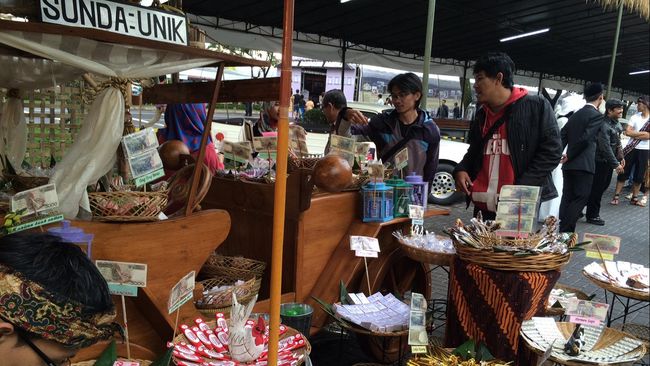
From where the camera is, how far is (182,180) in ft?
8.21

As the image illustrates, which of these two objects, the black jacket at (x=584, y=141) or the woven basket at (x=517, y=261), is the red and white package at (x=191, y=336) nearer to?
the woven basket at (x=517, y=261)

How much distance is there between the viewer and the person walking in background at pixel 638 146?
8297mm

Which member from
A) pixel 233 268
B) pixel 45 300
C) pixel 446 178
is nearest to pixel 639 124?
pixel 446 178

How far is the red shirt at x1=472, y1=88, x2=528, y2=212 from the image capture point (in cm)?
279

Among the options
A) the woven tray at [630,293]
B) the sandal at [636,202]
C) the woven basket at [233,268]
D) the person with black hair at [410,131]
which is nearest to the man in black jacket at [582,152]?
the person with black hair at [410,131]

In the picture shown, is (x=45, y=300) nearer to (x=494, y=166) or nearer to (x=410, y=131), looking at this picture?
(x=494, y=166)

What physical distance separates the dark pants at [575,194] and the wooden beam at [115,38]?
500cm

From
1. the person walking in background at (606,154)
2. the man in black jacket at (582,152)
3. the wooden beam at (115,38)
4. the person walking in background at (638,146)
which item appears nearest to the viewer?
the wooden beam at (115,38)

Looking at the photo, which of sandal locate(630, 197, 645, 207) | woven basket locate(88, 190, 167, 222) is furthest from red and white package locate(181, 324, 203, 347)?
sandal locate(630, 197, 645, 207)

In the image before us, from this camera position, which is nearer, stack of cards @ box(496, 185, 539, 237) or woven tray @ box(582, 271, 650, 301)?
stack of cards @ box(496, 185, 539, 237)

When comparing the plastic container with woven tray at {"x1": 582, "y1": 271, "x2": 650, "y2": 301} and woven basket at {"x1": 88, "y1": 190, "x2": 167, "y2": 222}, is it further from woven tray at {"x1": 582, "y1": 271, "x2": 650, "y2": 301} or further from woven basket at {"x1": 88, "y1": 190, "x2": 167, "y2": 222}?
woven tray at {"x1": 582, "y1": 271, "x2": 650, "y2": 301}

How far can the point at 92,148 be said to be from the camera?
72.1 inches

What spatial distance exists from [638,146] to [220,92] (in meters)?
9.04

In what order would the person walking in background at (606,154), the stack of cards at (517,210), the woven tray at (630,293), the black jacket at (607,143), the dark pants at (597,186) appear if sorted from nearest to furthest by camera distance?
the stack of cards at (517,210) → the woven tray at (630,293) → the black jacket at (607,143) → the person walking in background at (606,154) → the dark pants at (597,186)
